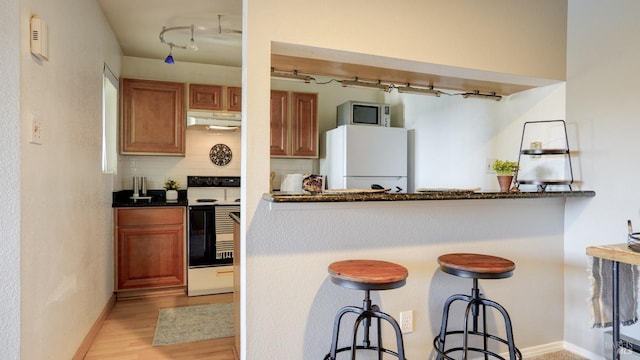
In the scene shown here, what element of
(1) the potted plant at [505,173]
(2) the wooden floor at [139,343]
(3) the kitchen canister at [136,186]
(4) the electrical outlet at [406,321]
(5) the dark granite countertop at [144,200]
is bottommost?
(2) the wooden floor at [139,343]

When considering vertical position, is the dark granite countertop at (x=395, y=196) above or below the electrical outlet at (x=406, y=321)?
above

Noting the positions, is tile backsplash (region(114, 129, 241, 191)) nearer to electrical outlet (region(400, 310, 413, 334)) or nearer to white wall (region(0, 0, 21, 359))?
Answer: white wall (region(0, 0, 21, 359))

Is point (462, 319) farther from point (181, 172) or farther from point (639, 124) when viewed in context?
point (181, 172)

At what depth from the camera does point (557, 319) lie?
244cm

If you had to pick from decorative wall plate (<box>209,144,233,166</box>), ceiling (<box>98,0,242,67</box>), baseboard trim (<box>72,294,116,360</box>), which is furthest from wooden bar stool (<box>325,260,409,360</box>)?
decorative wall plate (<box>209,144,233,166</box>)

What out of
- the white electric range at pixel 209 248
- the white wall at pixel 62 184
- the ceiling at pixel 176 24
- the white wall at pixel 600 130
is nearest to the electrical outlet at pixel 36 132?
the white wall at pixel 62 184

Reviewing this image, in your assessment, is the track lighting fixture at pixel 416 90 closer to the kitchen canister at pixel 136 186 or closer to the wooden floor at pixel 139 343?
the wooden floor at pixel 139 343

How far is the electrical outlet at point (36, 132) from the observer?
1618 millimetres

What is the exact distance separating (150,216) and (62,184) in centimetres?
158

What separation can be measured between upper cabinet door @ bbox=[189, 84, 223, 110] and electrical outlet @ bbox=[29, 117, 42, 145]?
2.32 m

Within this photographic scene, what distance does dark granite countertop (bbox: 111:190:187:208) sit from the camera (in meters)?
3.48

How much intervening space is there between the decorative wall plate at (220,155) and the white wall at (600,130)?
3361mm

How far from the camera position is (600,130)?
2.24 m

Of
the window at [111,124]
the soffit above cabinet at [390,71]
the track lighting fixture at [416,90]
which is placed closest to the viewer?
the soffit above cabinet at [390,71]
